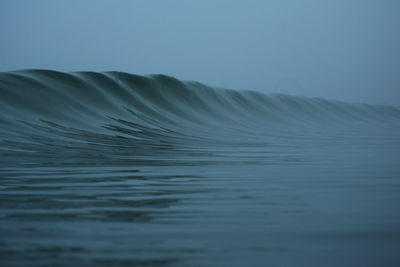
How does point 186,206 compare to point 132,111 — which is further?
point 132,111

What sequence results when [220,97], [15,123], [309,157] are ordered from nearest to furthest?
[309,157] < [15,123] < [220,97]

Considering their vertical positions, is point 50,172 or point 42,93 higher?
point 42,93

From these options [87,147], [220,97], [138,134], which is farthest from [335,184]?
[220,97]

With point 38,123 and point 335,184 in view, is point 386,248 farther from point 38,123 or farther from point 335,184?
point 38,123

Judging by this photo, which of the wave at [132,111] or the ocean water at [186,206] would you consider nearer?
the ocean water at [186,206]

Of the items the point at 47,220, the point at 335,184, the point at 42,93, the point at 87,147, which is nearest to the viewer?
the point at 47,220

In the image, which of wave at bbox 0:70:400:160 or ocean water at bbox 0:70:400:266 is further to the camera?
wave at bbox 0:70:400:160

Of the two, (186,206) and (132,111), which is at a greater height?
(132,111)

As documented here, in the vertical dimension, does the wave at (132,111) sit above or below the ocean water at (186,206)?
above

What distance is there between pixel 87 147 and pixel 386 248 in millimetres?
1353

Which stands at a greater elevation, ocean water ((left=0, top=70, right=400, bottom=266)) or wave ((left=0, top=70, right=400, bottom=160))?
wave ((left=0, top=70, right=400, bottom=160))

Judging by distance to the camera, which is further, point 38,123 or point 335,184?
point 38,123

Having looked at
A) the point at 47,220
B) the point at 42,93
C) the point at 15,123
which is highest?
the point at 42,93

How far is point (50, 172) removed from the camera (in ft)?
3.37
